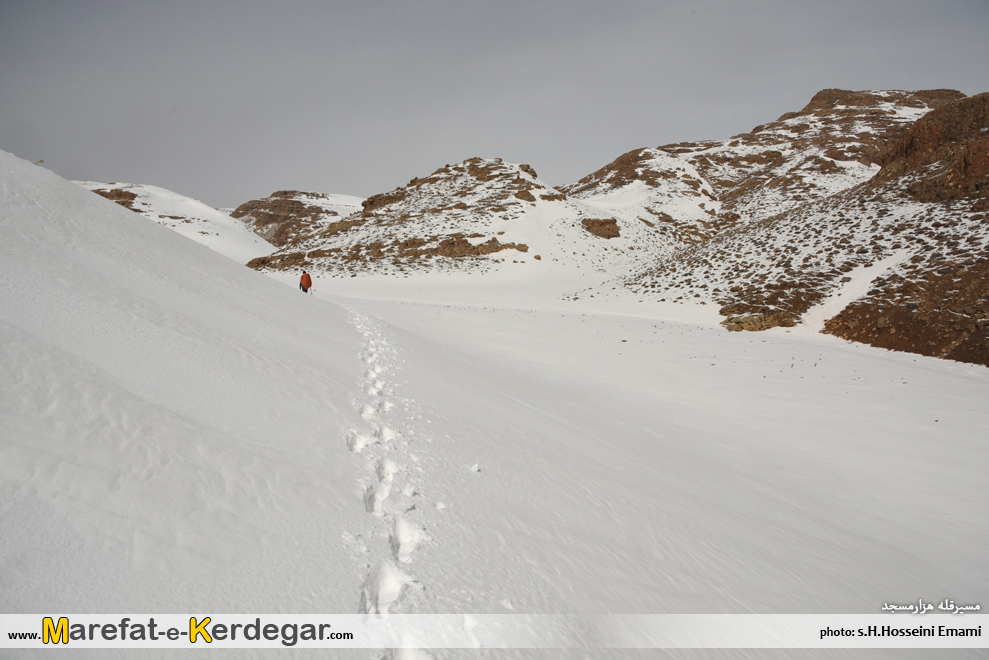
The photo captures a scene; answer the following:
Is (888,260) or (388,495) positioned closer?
(388,495)

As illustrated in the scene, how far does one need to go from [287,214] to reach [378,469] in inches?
3182

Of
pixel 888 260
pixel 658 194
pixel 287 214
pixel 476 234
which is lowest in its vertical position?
pixel 888 260

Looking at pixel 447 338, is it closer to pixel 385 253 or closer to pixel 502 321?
pixel 502 321

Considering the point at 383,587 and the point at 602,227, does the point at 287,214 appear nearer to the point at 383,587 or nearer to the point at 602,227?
the point at 602,227

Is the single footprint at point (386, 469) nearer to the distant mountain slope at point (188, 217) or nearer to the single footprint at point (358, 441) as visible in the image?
the single footprint at point (358, 441)

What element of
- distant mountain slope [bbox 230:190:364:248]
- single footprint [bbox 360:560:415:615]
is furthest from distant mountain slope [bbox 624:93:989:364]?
distant mountain slope [bbox 230:190:364:248]

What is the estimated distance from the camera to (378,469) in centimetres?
331

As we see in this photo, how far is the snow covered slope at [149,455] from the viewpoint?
1.67 metres

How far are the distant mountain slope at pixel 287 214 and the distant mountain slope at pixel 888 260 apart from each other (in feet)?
189

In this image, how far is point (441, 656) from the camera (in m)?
1.85

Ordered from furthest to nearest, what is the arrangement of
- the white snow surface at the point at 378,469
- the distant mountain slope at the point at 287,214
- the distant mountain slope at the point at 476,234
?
the distant mountain slope at the point at 287,214 → the distant mountain slope at the point at 476,234 → the white snow surface at the point at 378,469

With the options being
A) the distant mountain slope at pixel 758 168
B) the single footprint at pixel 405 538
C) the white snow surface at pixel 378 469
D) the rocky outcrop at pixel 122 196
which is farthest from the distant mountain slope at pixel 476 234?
the rocky outcrop at pixel 122 196

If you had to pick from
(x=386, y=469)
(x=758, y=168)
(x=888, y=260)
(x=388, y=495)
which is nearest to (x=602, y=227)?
(x=888, y=260)

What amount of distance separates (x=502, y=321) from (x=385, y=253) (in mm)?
20302
